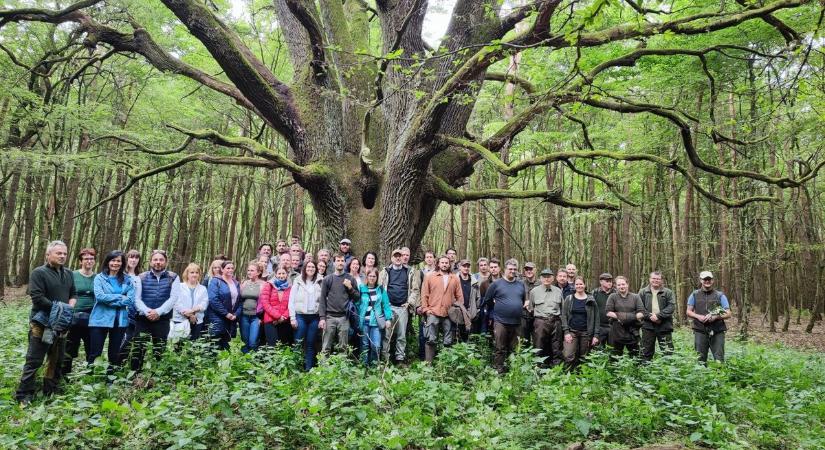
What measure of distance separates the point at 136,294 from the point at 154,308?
31 centimetres

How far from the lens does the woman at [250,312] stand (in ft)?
24.3

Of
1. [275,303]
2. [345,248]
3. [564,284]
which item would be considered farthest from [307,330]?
[564,284]

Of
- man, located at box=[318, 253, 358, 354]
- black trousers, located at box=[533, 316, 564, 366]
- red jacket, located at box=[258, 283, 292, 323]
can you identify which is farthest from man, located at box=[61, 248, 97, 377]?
black trousers, located at box=[533, 316, 564, 366]

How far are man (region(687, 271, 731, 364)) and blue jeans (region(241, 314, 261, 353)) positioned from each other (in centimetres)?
719

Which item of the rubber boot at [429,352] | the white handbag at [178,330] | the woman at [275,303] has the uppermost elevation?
the woman at [275,303]

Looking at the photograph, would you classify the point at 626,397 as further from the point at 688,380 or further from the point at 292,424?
the point at 292,424

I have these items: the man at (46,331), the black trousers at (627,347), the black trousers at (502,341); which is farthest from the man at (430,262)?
the man at (46,331)

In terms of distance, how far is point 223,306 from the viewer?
285 inches

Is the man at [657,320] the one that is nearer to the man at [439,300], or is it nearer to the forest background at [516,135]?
the forest background at [516,135]

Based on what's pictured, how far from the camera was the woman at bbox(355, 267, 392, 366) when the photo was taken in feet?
24.1

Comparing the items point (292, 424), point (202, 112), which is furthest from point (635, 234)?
point (292, 424)

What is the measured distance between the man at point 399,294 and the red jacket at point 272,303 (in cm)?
154

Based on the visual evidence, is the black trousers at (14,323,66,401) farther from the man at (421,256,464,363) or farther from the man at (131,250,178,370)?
the man at (421,256,464,363)

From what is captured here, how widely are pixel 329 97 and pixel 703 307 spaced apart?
7.48m
